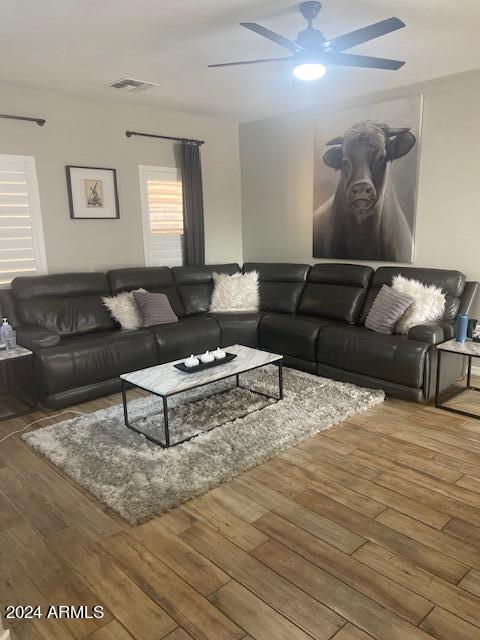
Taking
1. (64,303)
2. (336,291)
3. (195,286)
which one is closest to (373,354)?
(336,291)

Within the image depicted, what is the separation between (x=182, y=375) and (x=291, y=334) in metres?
1.53

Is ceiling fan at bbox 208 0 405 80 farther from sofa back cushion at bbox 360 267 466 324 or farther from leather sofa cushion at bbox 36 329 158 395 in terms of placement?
leather sofa cushion at bbox 36 329 158 395

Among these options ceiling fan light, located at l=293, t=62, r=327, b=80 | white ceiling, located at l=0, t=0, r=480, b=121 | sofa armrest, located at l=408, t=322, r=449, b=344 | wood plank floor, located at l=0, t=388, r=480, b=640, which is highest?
white ceiling, located at l=0, t=0, r=480, b=121

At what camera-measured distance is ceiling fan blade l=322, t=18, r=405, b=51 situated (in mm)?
2463

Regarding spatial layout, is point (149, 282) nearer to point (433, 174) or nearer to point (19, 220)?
point (19, 220)

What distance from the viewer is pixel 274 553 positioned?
2094 millimetres

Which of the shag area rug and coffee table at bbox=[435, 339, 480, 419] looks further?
coffee table at bbox=[435, 339, 480, 419]

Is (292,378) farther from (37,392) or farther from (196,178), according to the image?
(196,178)

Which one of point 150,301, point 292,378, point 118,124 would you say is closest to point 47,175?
point 118,124

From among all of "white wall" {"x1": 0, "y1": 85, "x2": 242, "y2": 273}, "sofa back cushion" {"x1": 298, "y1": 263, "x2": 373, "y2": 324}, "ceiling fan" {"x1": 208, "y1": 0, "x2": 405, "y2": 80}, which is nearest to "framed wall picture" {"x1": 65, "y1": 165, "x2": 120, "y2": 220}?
"white wall" {"x1": 0, "y1": 85, "x2": 242, "y2": 273}

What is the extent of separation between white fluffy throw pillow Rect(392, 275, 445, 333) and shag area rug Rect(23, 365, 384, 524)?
0.65 m

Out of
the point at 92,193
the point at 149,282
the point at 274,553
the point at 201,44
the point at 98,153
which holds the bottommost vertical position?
the point at 274,553

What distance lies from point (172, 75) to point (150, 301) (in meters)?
1.98

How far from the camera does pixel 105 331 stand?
14.4 feet
